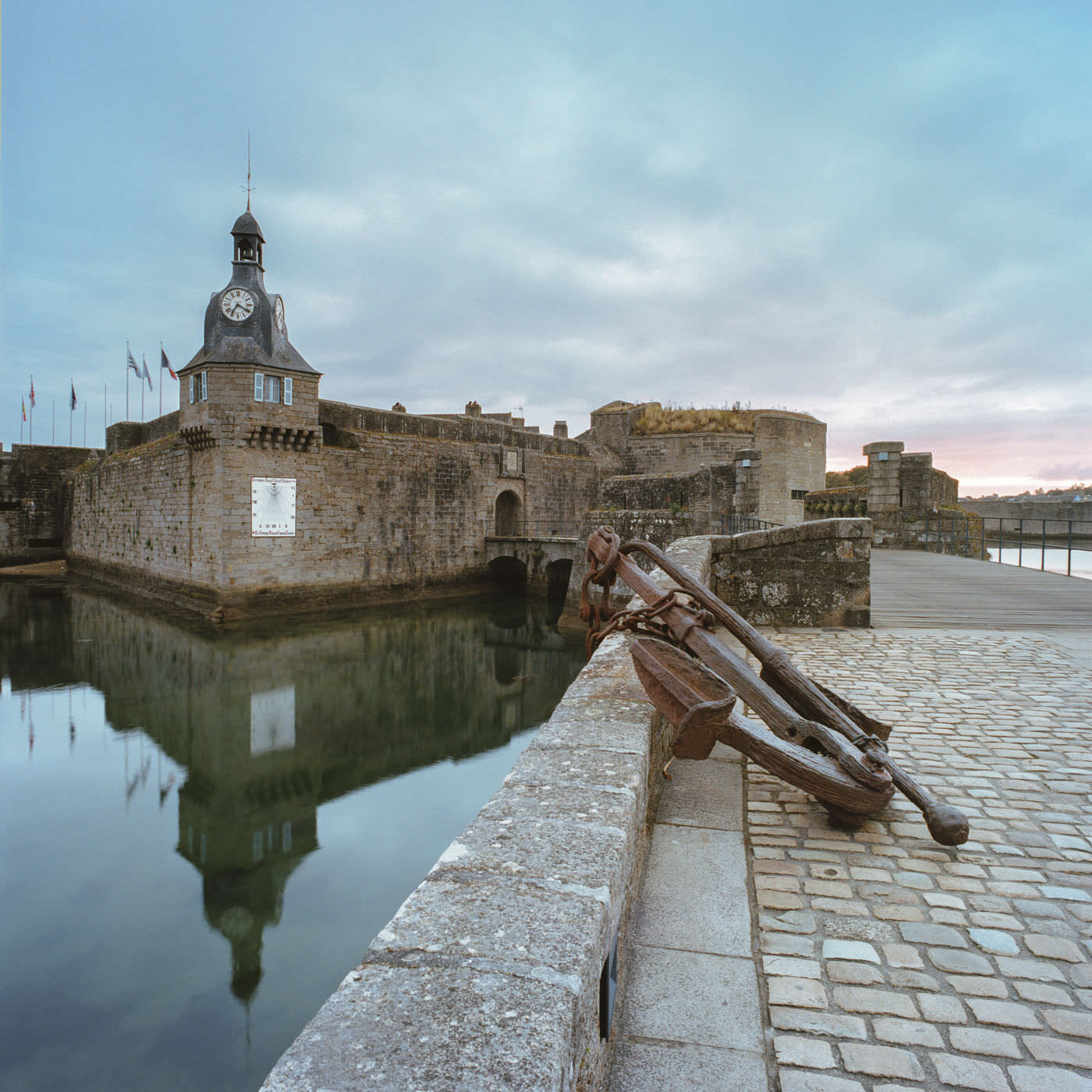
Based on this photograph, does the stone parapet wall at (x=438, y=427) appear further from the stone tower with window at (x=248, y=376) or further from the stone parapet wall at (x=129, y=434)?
the stone parapet wall at (x=129, y=434)

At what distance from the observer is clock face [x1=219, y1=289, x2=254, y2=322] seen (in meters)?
16.9

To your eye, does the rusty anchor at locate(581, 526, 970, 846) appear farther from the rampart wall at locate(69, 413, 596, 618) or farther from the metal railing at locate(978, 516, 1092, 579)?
the metal railing at locate(978, 516, 1092, 579)

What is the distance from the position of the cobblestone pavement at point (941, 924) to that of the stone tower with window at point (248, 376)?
52.8ft

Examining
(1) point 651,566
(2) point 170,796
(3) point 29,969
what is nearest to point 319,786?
(2) point 170,796

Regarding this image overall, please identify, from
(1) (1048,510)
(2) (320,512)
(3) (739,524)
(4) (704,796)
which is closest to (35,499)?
(2) (320,512)

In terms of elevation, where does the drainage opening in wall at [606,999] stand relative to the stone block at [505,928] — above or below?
below

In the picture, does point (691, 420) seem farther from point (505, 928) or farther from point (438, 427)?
point (505, 928)

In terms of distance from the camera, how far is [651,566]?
748cm

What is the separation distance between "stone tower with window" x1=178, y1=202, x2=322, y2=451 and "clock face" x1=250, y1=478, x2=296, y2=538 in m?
0.87

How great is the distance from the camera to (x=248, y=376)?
1638 centimetres

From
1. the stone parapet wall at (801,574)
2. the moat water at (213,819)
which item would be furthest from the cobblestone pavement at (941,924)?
the moat water at (213,819)

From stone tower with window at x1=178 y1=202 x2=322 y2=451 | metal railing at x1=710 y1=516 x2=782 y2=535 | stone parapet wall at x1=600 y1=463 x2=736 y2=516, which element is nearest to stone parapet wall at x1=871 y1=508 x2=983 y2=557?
metal railing at x1=710 y1=516 x2=782 y2=535

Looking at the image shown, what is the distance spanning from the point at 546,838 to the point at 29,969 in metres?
5.48

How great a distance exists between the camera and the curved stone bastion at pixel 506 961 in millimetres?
888
